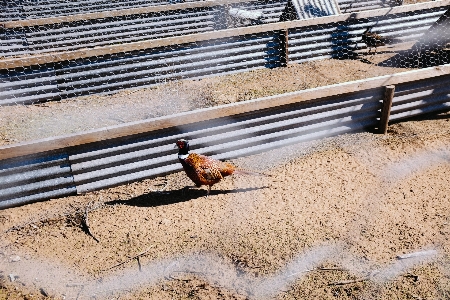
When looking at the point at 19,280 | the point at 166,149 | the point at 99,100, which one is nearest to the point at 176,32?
the point at 99,100

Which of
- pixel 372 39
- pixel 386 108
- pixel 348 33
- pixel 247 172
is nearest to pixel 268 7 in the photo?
pixel 348 33

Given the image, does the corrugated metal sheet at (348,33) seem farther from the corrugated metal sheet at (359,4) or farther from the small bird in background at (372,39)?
the corrugated metal sheet at (359,4)

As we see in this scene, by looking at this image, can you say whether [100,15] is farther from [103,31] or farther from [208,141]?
[208,141]

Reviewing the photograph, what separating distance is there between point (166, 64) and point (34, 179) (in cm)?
445

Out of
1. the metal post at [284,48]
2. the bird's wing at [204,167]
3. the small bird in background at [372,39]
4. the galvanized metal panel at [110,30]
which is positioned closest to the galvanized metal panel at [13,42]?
the galvanized metal panel at [110,30]

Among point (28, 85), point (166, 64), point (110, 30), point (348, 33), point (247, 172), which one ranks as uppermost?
point (110, 30)

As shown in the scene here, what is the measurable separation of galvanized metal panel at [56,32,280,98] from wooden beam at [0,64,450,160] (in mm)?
3664

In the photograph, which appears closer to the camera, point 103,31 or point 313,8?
point 103,31

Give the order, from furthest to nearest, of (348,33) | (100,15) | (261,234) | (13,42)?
(100,15), (13,42), (348,33), (261,234)

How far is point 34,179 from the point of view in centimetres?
460

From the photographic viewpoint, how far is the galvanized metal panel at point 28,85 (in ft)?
24.5

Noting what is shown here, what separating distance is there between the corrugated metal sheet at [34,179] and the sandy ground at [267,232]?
0.13 m

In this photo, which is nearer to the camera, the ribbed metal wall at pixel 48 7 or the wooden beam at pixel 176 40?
the wooden beam at pixel 176 40

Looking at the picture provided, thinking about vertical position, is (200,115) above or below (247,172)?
above
